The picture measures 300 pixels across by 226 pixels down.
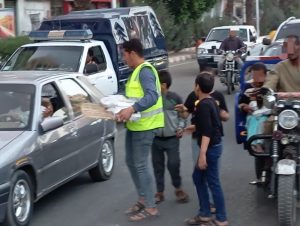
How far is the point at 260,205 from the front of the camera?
281 inches

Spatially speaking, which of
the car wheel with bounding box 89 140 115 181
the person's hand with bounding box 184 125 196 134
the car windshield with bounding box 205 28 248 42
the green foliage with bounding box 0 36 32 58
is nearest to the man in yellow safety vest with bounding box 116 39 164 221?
the person's hand with bounding box 184 125 196 134

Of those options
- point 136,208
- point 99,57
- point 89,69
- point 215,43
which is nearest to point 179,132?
point 136,208

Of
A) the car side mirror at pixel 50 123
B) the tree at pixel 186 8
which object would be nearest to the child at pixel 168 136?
the car side mirror at pixel 50 123

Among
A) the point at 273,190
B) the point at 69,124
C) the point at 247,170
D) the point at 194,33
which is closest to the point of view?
the point at 273,190

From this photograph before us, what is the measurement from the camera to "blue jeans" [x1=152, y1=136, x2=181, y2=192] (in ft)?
23.3

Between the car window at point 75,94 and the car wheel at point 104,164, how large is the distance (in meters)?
0.71

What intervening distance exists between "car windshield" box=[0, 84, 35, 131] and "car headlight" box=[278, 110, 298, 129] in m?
2.41

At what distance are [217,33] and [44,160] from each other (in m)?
18.6

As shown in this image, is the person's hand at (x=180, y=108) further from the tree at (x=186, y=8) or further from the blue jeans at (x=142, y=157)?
the tree at (x=186, y=8)

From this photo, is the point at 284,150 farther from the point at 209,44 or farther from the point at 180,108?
the point at 209,44

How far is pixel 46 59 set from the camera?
12062 mm

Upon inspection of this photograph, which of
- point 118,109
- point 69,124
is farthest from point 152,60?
point 118,109

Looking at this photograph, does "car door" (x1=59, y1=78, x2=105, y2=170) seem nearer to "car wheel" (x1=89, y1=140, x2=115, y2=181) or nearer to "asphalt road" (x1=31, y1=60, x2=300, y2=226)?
"car wheel" (x1=89, y1=140, x2=115, y2=181)

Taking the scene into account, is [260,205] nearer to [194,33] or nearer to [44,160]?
[44,160]
